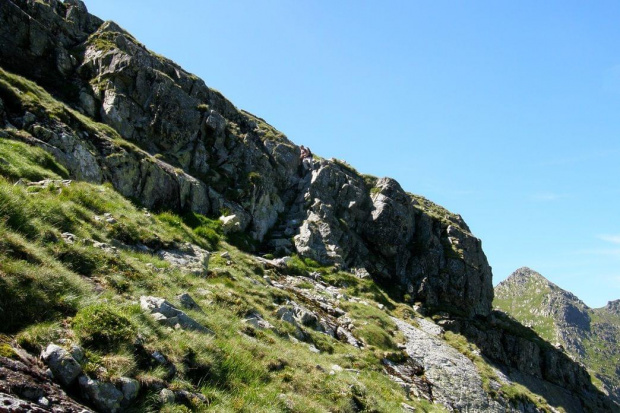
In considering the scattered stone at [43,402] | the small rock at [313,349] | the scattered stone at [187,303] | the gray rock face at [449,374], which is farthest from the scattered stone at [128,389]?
the gray rock face at [449,374]

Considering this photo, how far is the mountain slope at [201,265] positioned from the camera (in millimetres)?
7941

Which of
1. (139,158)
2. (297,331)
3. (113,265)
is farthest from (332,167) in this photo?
(113,265)

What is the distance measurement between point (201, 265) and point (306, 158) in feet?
130

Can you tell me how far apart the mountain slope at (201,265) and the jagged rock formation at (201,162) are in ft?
0.68

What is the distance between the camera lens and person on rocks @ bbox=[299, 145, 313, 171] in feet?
182

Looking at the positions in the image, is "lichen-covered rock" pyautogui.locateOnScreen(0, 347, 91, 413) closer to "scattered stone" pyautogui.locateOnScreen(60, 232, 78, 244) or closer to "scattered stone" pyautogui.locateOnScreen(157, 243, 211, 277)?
"scattered stone" pyautogui.locateOnScreen(60, 232, 78, 244)

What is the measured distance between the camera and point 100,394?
21.0 feet

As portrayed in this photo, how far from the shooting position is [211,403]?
322 inches

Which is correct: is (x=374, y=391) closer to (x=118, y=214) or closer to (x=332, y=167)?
(x=118, y=214)

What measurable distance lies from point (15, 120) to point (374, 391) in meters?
24.7

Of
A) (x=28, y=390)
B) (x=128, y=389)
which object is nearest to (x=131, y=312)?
(x=128, y=389)

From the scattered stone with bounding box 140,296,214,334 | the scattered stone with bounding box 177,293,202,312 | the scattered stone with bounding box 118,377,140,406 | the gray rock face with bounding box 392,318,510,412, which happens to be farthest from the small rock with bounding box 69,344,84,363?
the gray rock face with bounding box 392,318,510,412

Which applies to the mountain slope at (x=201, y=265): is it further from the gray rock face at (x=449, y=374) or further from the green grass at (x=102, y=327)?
the gray rock face at (x=449, y=374)

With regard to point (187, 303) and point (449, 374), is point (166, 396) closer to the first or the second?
point (187, 303)
